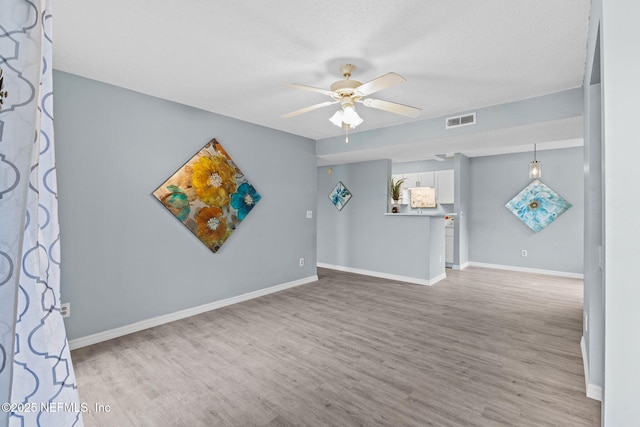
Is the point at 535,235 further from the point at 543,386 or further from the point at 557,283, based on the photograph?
the point at 543,386

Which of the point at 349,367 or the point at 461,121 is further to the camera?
the point at 461,121

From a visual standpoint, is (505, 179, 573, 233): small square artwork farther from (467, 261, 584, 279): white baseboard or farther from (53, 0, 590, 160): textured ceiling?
(53, 0, 590, 160): textured ceiling

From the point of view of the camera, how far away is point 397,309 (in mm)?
3697

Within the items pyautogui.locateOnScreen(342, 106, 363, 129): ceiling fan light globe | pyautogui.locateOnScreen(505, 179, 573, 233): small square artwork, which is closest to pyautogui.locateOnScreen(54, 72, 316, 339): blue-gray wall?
pyautogui.locateOnScreen(342, 106, 363, 129): ceiling fan light globe

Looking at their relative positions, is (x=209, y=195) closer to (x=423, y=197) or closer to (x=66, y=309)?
(x=66, y=309)

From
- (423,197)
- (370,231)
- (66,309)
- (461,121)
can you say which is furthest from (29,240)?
(423,197)

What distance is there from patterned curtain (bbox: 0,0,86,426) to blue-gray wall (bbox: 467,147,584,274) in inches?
272

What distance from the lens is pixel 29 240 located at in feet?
2.32

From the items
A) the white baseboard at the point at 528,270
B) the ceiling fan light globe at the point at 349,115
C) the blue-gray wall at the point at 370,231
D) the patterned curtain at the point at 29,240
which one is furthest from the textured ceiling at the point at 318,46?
the white baseboard at the point at 528,270

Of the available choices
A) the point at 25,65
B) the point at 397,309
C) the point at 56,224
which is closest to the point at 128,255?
the point at 56,224

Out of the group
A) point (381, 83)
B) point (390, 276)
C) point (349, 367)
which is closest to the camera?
point (381, 83)

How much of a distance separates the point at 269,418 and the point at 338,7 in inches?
95.9

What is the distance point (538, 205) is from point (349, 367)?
538 cm

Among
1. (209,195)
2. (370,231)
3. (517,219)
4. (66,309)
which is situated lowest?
(66,309)
